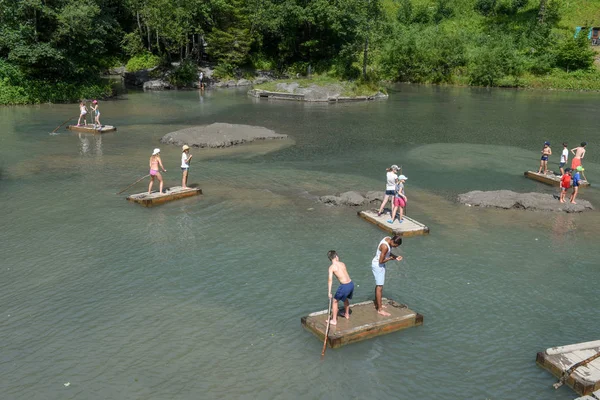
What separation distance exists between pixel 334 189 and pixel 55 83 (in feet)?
121

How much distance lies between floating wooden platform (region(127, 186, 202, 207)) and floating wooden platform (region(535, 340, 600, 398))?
53.1 feet

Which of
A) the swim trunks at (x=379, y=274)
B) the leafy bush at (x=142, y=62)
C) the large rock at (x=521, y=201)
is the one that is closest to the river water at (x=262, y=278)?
the large rock at (x=521, y=201)

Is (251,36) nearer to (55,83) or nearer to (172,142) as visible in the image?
(55,83)

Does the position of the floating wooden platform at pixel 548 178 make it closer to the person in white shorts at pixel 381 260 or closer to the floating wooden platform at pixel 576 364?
the floating wooden platform at pixel 576 364

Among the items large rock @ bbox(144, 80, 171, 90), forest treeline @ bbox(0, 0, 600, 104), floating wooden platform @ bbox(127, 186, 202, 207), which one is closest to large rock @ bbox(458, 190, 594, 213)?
floating wooden platform @ bbox(127, 186, 202, 207)

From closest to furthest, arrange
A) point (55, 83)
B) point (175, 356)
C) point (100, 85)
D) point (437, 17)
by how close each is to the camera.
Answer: point (175, 356) < point (55, 83) < point (100, 85) < point (437, 17)

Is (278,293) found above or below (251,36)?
below

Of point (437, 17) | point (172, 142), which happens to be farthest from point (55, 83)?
point (437, 17)

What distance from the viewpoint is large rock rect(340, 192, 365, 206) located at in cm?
2377

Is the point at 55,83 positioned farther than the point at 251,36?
No

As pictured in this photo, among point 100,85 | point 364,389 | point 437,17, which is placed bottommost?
point 364,389

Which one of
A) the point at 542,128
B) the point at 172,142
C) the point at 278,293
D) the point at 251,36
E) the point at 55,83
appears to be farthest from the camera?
the point at 251,36

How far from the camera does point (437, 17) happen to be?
101 meters

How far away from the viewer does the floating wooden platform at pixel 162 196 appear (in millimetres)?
22703
